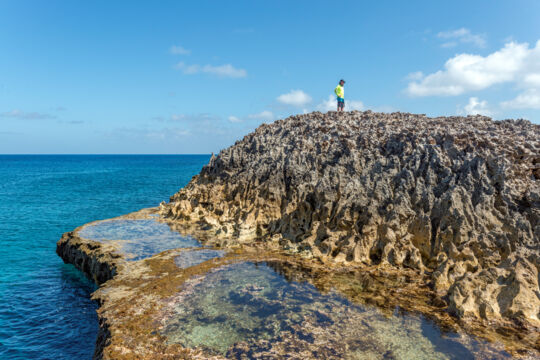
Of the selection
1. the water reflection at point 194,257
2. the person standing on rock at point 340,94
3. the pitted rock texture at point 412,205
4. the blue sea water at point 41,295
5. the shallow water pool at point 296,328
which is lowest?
the blue sea water at point 41,295

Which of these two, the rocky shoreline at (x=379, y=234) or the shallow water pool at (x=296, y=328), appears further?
the rocky shoreline at (x=379, y=234)

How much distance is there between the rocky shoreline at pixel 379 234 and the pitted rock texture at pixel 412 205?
0.22 ft

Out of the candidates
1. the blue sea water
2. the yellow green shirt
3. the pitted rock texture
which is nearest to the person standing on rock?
the yellow green shirt

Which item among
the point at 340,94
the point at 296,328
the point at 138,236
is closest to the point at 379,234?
the point at 296,328

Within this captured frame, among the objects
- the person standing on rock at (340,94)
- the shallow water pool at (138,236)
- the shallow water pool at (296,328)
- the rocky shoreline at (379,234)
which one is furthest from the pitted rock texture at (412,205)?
the person standing on rock at (340,94)

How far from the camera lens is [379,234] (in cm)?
1823

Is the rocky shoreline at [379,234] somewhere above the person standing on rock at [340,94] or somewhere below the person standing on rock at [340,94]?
below

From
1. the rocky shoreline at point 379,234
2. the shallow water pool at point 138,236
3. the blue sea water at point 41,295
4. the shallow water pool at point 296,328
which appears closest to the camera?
the shallow water pool at point 296,328

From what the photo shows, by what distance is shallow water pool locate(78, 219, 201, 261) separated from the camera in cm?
2005

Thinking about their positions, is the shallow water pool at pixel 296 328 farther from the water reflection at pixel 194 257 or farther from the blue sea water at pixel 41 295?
the blue sea water at pixel 41 295

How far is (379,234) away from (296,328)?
8.94 metres

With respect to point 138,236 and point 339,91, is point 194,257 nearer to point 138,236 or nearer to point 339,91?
point 138,236

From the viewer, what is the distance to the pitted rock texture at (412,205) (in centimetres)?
1303

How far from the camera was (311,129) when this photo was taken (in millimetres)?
33281
